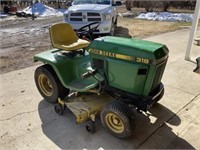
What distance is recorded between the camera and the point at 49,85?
11.1ft

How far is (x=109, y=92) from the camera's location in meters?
2.71

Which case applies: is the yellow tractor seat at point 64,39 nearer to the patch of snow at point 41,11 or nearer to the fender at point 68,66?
the fender at point 68,66

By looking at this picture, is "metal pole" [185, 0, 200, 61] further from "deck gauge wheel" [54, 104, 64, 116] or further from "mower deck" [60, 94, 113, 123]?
"deck gauge wheel" [54, 104, 64, 116]

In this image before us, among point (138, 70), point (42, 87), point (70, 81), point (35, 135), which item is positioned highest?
point (138, 70)

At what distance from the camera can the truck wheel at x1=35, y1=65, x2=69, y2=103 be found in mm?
3109

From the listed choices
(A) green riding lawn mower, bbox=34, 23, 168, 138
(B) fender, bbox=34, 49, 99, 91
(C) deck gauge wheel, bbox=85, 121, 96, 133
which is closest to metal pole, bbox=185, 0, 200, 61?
(A) green riding lawn mower, bbox=34, 23, 168, 138

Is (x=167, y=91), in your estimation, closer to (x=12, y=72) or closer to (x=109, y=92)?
(x=109, y=92)

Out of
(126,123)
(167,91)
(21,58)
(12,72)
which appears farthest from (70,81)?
(21,58)

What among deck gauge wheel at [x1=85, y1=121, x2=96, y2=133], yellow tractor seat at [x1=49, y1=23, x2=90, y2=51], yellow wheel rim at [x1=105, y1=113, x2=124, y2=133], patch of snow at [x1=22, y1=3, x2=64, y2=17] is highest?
yellow tractor seat at [x1=49, y1=23, x2=90, y2=51]

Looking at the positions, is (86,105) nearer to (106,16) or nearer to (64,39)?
(64,39)

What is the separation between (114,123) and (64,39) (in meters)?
1.51

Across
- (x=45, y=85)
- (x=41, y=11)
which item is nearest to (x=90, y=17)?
(x=45, y=85)

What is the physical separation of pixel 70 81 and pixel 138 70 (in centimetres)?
110

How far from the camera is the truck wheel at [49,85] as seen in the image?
311 centimetres
